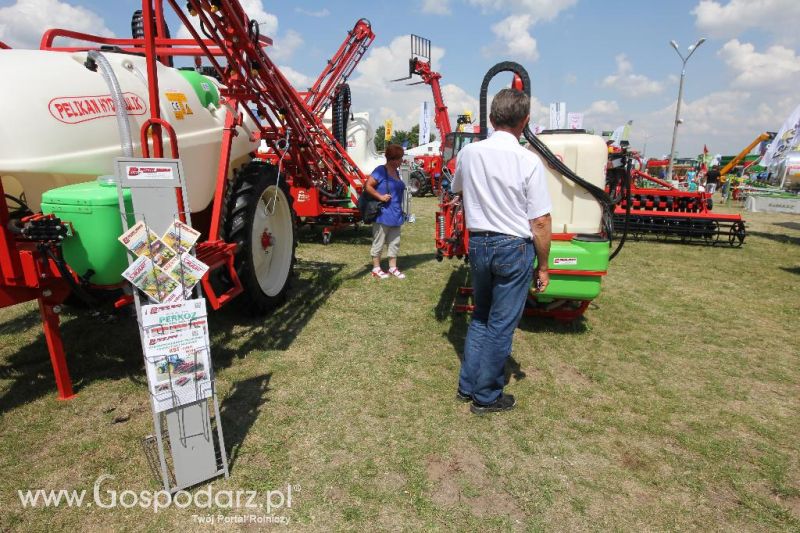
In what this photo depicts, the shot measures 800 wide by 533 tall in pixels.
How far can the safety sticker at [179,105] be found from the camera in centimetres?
307

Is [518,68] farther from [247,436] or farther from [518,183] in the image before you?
[247,436]

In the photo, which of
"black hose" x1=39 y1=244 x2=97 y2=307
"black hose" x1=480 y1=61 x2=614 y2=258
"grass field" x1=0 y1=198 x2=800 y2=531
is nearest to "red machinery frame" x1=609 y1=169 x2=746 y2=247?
"grass field" x1=0 y1=198 x2=800 y2=531

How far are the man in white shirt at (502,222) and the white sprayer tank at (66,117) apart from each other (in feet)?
6.52

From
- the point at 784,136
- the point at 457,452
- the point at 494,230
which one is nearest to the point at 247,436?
the point at 457,452

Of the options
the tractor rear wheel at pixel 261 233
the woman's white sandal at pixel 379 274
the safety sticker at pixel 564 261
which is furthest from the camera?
the woman's white sandal at pixel 379 274

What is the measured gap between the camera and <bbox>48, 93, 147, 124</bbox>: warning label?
7.93 feet

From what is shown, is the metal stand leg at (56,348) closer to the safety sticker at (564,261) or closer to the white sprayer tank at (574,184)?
the safety sticker at (564,261)

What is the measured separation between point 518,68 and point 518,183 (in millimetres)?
1371

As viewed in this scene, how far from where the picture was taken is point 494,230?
2561 mm

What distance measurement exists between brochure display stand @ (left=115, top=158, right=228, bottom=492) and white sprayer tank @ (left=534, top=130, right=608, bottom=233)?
281cm

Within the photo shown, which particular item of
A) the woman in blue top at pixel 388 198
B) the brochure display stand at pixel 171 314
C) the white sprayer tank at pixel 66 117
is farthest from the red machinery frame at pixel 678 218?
the brochure display stand at pixel 171 314

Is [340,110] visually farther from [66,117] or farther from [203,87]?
[66,117]

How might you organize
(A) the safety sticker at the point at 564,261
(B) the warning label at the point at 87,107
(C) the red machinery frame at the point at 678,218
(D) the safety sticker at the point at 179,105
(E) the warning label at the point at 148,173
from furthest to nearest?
(C) the red machinery frame at the point at 678,218
(A) the safety sticker at the point at 564,261
(D) the safety sticker at the point at 179,105
(B) the warning label at the point at 87,107
(E) the warning label at the point at 148,173

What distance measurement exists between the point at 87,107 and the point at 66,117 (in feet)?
0.53
